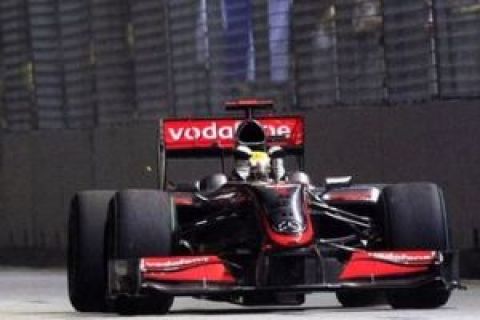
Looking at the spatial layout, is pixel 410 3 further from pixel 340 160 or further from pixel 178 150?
pixel 178 150

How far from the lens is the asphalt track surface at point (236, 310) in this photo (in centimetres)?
1216

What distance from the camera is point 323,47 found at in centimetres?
2130

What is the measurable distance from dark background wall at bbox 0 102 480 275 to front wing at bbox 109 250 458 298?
6.31m

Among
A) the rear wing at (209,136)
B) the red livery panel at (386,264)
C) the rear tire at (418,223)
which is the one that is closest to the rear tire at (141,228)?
the red livery panel at (386,264)

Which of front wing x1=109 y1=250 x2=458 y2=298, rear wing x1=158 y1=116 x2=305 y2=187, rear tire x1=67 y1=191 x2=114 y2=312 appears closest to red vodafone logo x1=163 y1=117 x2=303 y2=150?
rear wing x1=158 y1=116 x2=305 y2=187

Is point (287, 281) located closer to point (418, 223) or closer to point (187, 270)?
point (187, 270)

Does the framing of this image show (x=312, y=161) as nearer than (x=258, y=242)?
No

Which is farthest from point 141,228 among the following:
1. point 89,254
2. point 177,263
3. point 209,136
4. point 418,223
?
point 209,136

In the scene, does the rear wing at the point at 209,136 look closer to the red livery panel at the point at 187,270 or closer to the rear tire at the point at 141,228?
the rear tire at the point at 141,228

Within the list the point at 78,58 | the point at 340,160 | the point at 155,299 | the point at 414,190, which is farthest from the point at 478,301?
the point at 78,58

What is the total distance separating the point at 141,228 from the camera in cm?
1207

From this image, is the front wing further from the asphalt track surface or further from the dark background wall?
the dark background wall

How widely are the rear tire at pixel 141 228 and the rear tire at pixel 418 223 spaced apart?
1.70m

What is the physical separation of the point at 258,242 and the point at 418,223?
130cm
